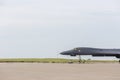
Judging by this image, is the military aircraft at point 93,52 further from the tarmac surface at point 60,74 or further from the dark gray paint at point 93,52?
the tarmac surface at point 60,74

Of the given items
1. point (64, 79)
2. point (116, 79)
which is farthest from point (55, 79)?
point (116, 79)

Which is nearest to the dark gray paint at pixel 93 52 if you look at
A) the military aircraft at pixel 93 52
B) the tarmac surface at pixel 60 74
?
the military aircraft at pixel 93 52

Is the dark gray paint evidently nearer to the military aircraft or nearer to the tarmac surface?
the military aircraft

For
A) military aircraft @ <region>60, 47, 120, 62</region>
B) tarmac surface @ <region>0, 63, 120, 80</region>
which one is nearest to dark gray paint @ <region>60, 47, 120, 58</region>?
military aircraft @ <region>60, 47, 120, 62</region>

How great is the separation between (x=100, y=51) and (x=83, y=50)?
5.07 meters

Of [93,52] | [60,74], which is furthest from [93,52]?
[60,74]

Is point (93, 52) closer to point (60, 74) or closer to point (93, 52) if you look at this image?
point (93, 52)

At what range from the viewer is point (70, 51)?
3019 inches

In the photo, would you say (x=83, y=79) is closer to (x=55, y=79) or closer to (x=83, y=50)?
(x=55, y=79)

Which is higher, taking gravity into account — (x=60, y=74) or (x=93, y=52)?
(x=93, y=52)

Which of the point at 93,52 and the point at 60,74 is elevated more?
the point at 93,52

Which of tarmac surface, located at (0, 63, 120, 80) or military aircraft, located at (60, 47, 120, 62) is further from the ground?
military aircraft, located at (60, 47, 120, 62)

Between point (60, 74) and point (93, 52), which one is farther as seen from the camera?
point (93, 52)

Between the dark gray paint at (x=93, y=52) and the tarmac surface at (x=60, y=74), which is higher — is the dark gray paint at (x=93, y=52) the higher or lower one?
the higher one
